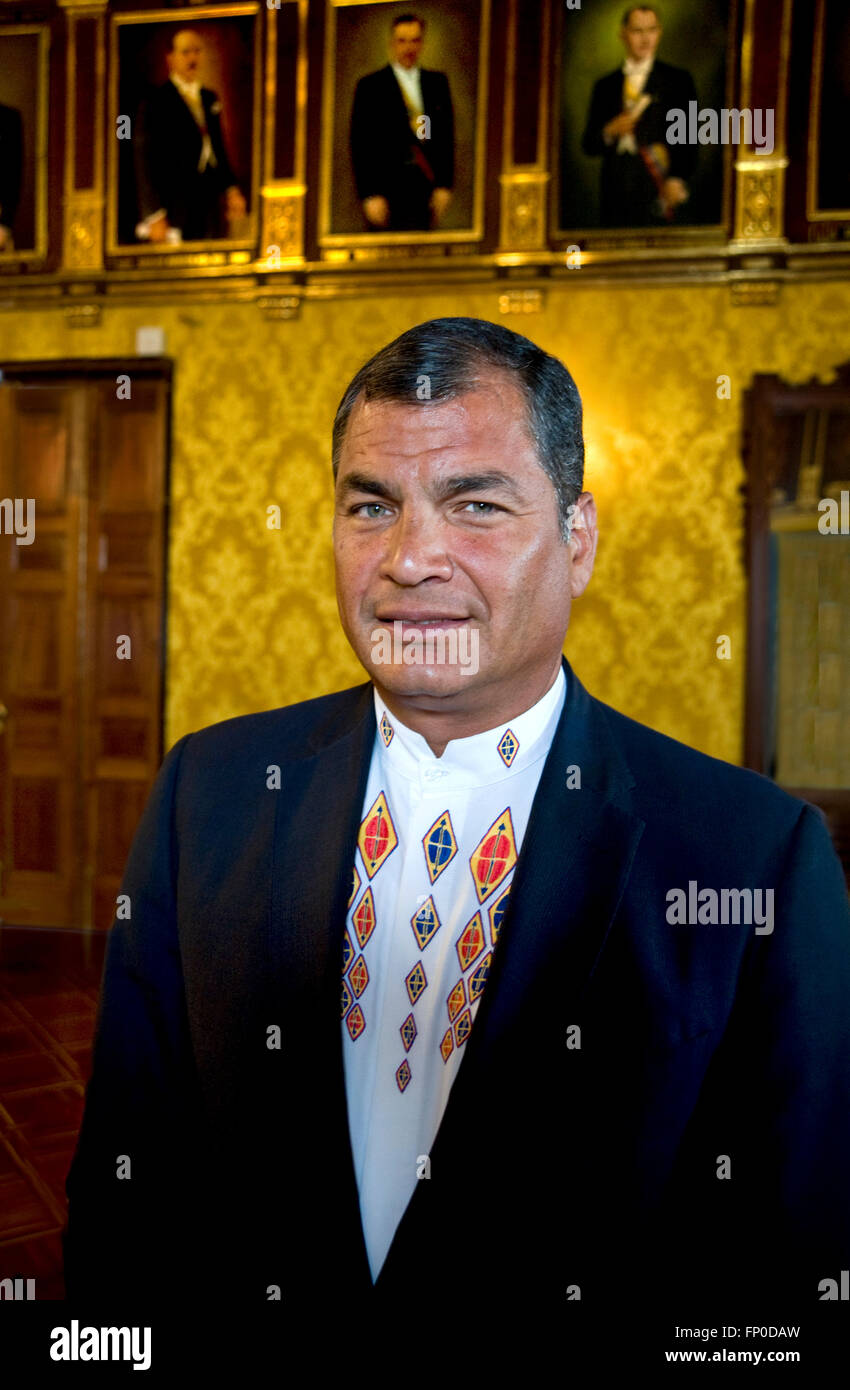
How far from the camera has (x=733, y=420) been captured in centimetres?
538

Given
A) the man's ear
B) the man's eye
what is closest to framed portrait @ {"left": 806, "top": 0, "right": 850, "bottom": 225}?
the man's ear

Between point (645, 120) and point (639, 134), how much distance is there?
84 millimetres

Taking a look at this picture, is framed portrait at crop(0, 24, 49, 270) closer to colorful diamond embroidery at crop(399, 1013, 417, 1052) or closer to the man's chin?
the man's chin

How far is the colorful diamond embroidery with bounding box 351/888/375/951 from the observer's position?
1.30 meters

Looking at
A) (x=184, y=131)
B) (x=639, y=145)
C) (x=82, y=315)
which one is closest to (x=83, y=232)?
(x=82, y=315)

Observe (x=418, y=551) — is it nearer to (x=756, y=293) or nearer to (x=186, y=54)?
(x=756, y=293)

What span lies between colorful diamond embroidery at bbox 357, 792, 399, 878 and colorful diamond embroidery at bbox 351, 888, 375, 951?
0.03 meters

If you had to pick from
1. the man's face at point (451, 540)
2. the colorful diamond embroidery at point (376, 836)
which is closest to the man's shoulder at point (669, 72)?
the man's face at point (451, 540)

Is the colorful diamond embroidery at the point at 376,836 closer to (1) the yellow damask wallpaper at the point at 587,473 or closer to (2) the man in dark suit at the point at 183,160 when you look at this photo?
(1) the yellow damask wallpaper at the point at 587,473

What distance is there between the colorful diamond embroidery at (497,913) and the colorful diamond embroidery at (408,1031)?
14 centimetres

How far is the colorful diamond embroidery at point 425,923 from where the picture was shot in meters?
1.27

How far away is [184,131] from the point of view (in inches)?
226

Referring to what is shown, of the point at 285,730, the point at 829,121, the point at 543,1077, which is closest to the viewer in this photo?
the point at 543,1077
